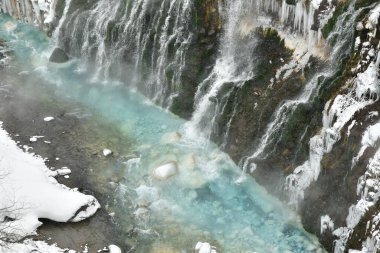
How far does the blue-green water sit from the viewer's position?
15.5 metres

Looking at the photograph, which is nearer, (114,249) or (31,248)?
(31,248)

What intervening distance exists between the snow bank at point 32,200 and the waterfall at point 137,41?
6.42m

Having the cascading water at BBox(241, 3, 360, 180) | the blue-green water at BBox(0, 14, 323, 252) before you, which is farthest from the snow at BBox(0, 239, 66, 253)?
the cascading water at BBox(241, 3, 360, 180)

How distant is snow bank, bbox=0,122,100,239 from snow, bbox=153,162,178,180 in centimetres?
244

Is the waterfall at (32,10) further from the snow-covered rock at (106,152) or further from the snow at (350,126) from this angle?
the snow at (350,126)

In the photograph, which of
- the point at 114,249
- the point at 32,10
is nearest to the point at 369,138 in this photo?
the point at 114,249

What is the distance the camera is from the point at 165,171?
17922 millimetres

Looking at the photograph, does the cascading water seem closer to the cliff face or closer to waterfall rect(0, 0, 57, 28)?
the cliff face

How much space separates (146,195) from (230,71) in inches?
233

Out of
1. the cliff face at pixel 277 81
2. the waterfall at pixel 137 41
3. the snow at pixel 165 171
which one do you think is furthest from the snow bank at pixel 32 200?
the waterfall at pixel 137 41

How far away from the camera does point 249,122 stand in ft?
59.7

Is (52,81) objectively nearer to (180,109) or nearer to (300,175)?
(180,109)

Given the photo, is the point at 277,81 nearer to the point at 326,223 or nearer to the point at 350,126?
the point at 350,126

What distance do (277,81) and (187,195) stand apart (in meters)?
5.11
